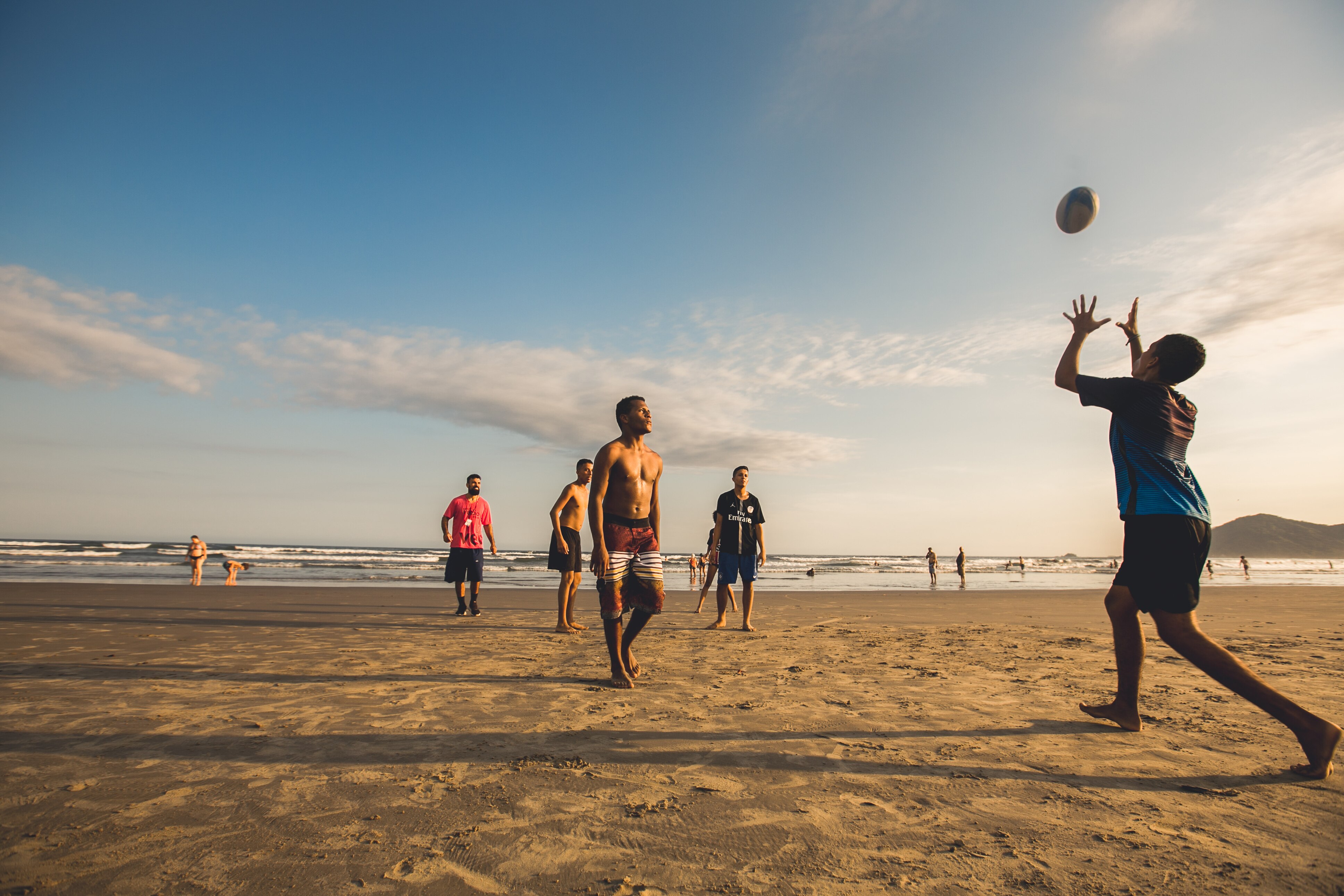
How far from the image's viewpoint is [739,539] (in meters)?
8.65

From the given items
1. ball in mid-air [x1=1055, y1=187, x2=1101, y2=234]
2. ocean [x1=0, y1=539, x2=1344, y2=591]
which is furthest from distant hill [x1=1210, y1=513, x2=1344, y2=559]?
ball in mid-air [x1=1055, y1=187, x2=1101, y2=234]

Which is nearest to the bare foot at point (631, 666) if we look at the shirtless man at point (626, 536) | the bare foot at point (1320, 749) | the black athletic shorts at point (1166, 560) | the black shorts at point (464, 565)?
the shirtless man at point (626, 536)

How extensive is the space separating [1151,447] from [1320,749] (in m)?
1.48

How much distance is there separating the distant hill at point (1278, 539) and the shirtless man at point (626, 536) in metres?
156

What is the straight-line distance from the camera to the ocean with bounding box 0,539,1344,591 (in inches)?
857

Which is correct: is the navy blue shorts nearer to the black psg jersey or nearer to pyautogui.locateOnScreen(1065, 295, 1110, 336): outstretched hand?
the black psg jersey

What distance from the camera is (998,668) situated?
18.2 feet

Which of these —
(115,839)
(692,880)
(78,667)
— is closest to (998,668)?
(692,880)

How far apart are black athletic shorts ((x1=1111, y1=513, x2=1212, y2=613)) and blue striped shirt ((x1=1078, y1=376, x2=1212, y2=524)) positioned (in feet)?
0.18

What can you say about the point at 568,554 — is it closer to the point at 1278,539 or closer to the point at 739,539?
the point at 739,539

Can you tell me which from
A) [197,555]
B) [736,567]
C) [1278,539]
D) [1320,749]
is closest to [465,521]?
[736,567]

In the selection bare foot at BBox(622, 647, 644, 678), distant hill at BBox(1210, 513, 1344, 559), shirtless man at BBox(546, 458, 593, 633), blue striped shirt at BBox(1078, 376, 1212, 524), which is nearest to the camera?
blue striped shirt at BBox(1078, 376, 1212, 524)

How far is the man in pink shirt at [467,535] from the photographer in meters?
9.66

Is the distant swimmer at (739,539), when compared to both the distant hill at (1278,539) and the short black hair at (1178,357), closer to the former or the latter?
the short black hair at (1178,357)
